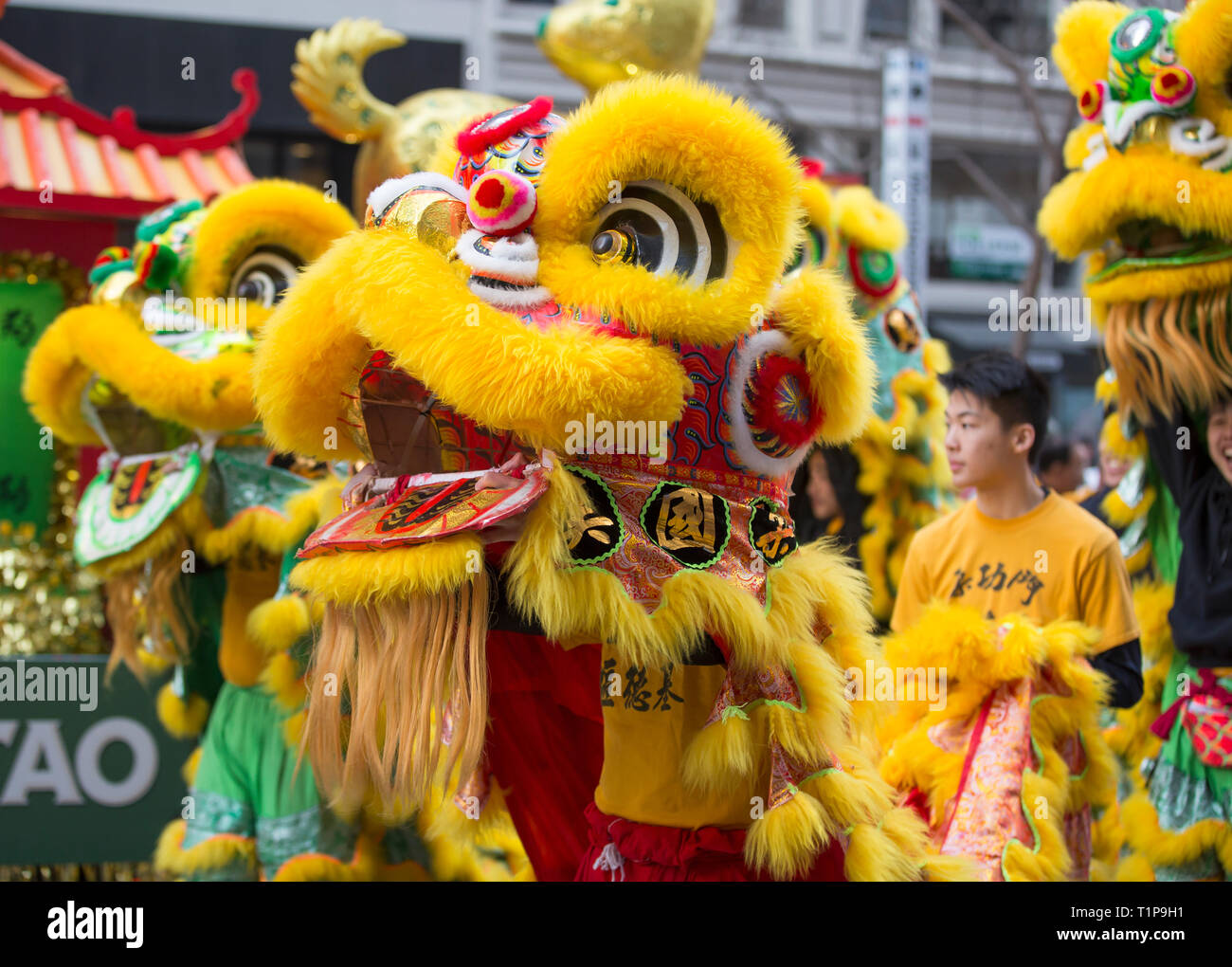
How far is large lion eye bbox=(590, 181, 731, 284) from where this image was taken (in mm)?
2281

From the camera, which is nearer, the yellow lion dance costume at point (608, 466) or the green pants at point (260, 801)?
the yellow lion dance costume at point (608, 466)

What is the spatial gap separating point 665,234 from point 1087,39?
2.30m

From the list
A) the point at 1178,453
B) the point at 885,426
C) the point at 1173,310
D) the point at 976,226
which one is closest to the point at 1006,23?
the point at 976,226

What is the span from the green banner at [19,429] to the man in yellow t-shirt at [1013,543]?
3883mm

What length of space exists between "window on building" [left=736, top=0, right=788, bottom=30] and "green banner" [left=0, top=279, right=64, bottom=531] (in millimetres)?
11402

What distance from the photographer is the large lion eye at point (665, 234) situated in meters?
2.28

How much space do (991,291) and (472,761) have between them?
15791 millimetres

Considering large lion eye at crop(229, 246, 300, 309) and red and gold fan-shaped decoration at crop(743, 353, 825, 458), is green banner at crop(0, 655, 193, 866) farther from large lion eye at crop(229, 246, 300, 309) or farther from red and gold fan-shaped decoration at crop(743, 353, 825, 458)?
red and gold fan-shaped decoration at crop(743, 353, 825, 458)

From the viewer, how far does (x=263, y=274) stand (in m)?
4.15

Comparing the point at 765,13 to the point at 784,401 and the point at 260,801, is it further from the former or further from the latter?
the point at 784,401

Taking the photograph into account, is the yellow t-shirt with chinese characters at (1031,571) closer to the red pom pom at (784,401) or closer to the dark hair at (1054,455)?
the red pom pom at (784,401)

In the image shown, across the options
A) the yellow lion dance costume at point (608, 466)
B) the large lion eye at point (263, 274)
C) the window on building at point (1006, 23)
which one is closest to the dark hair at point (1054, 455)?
the large lion eye at point (263, 274)
